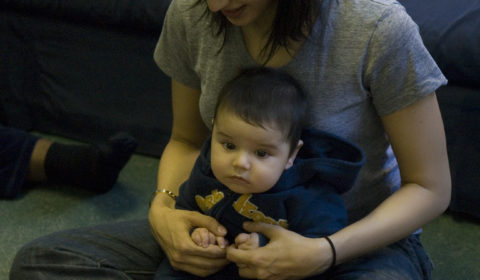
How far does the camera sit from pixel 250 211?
0.93 m

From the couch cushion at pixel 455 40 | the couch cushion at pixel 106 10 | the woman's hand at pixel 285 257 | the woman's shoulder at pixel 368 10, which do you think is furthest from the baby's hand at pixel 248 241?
the couch cushion at pixel 106 10

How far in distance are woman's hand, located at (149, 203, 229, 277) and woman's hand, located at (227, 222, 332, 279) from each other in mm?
51

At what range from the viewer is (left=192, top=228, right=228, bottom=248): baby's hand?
940 millimetres

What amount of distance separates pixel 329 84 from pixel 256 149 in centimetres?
16

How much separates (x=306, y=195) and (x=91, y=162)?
37.4 inches

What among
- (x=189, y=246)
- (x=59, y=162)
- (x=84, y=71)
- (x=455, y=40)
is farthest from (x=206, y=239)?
(x=84, y=71)

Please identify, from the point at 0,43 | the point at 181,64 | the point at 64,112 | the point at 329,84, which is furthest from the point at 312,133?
the point at 0,43

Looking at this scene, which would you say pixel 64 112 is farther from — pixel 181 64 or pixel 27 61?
pixel 181 64

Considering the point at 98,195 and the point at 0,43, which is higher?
the point at 0,43

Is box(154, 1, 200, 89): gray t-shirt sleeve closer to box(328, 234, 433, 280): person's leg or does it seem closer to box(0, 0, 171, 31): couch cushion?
box(328, 234, 433, 280): person's leg

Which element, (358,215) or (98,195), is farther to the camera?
(98,195)

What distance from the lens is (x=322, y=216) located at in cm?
91

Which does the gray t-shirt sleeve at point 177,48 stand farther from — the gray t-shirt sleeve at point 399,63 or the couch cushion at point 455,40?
the couch cushion at point 455,40

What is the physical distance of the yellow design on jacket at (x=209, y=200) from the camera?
3.14 feet
